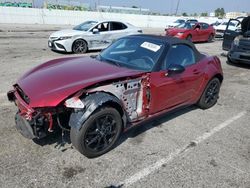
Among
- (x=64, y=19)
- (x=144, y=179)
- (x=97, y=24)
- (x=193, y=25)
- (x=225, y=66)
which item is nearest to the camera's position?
(x=144, y=179)

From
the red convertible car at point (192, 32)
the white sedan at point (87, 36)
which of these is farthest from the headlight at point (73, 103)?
the red convertible car at point (192, 32)

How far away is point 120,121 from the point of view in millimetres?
3516

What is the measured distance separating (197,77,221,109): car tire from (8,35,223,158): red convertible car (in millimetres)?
403

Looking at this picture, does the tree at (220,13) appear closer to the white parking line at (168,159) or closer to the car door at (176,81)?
the car door at (176,81)

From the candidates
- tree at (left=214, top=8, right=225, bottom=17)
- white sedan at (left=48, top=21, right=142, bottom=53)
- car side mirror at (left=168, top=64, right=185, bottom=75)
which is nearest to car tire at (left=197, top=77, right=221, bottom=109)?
car side mirror at (left=168, top=64, right=185, bottom=75)

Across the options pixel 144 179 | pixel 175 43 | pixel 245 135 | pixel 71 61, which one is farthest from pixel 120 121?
pixel 245 135

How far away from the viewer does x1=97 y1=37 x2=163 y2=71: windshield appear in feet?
13.1

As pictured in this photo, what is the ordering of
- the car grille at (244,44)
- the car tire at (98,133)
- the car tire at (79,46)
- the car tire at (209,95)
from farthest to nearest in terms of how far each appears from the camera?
the car tire at (79,46), the car grille at (244,44), the car tire at (209,95), the car tire at (98,133)

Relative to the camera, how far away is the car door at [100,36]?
36.4 ft

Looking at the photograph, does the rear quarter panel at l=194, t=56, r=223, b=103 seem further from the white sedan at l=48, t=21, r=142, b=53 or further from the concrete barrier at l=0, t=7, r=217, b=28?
the concrete barrier at l=0, t=7, r=217, b=28

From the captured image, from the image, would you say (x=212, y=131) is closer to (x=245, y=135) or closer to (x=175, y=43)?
(x=245, y=135)

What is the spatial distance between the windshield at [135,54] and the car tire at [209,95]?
165 centimetres

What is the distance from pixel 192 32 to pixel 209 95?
13.2 metres

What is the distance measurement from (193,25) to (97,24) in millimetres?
9007
